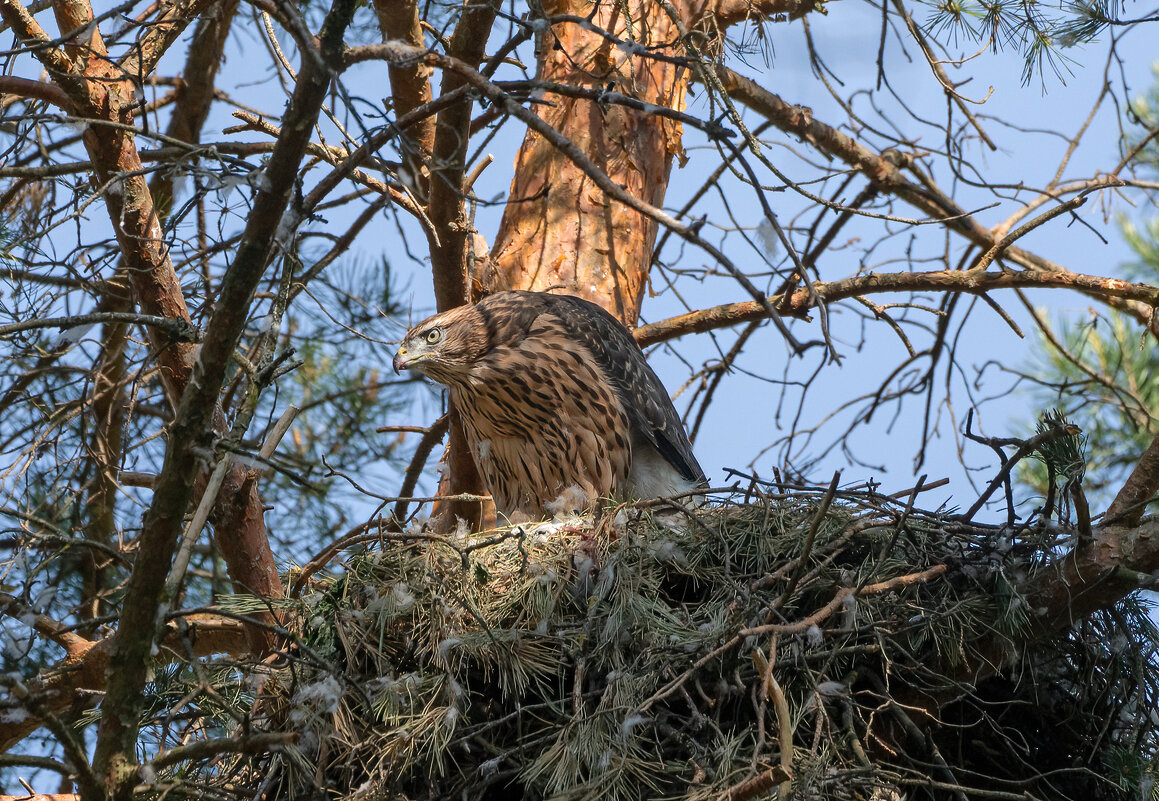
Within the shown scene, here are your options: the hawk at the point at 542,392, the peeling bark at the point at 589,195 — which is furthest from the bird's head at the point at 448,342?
the peeling bark at the point at 589,195

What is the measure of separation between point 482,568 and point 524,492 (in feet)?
4.17

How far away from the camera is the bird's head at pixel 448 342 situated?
4.67m

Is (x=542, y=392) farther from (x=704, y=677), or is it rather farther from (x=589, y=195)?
(x=704, y=677)

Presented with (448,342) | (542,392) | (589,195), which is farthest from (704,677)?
(589,195)

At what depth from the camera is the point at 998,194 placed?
5.18 meters

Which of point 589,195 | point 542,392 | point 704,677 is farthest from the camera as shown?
point 589,195

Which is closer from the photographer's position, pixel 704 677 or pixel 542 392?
pixel 704 677

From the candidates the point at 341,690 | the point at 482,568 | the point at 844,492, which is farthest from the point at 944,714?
the point at 341,690

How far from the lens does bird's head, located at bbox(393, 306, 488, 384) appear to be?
15.3ft

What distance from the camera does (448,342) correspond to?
4.68 m

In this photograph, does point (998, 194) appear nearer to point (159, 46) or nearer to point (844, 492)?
point (844, 492)

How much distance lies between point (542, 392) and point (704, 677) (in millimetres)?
1817

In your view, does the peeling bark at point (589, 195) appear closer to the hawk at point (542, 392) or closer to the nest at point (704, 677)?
the hawk at point (542, 392)

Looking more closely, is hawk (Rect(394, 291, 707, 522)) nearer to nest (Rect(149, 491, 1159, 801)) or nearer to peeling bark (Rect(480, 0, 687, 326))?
peeling bark (Rect(480, 0, 687, 326))
